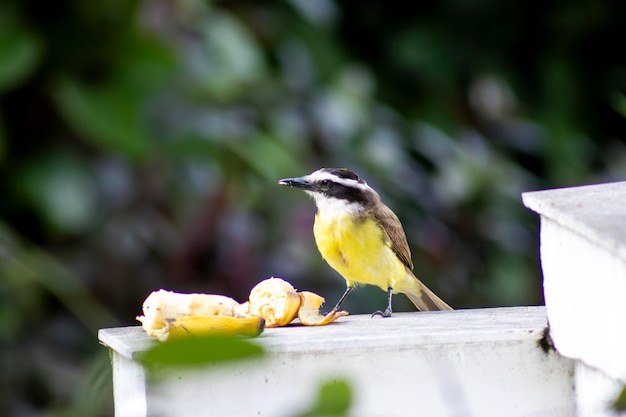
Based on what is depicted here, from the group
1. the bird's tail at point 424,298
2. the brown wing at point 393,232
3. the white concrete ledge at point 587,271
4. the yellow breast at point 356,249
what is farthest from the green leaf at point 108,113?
the white concrete ledge at point 587,271

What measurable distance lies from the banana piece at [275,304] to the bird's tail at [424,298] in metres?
1.59

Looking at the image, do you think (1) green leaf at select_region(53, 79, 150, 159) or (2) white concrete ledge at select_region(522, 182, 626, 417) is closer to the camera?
(2) white concrete ledge at select_region(522, 182, 626, 417)

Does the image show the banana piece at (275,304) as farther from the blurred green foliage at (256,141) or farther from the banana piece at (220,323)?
the blurred green foliage at (256,141)

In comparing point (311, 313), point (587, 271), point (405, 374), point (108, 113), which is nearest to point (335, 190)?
point (108, 113)

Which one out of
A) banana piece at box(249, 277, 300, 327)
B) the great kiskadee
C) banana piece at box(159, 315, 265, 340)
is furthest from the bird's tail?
banana piece at box(159, 315, 265, 340)

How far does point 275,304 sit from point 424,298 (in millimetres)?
1794

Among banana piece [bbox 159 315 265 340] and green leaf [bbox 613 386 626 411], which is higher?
green leaf [bbox 613 386 626 411]

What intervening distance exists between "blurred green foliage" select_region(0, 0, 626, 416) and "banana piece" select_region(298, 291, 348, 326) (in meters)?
1.13

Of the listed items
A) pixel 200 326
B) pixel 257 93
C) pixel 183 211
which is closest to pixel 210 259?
pixel 183 211

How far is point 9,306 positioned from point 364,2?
2.33 m

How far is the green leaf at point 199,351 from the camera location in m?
0.63

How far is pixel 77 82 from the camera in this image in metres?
3.78

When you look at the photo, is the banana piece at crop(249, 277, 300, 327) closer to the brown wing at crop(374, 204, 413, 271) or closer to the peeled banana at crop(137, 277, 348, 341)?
the peeled banana at crop(137, 277, 348, 341)

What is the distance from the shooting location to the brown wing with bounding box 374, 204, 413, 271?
370 centimetres
